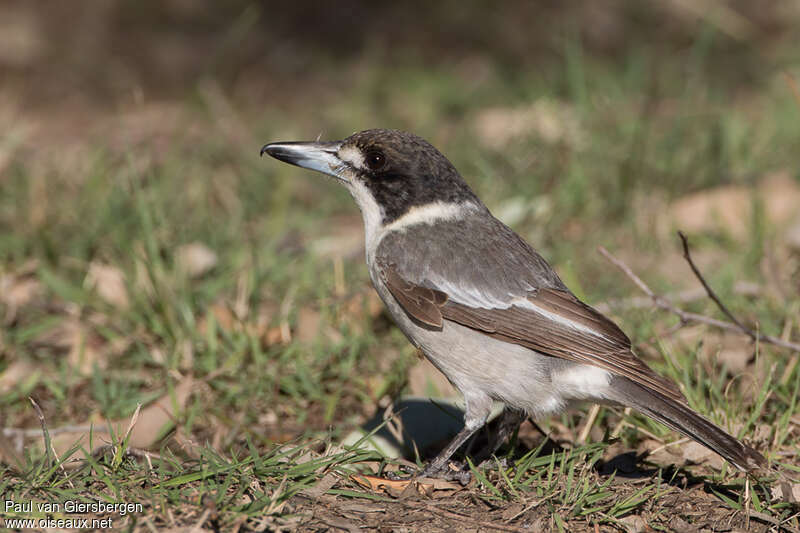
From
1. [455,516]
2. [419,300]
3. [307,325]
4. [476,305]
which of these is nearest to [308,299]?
[307,325]

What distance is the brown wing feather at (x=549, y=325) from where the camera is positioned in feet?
11.9

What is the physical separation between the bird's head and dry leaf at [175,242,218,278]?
1269 millimetres

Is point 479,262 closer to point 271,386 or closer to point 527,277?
point 527,277

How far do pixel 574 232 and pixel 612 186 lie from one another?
16.6 inches

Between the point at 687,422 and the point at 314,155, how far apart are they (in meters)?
2.06

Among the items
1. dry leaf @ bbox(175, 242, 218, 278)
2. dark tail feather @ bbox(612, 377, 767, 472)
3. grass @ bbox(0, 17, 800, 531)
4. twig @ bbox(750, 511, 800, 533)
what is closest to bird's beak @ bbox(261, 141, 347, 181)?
grass @ bbox(0, 17, 800, 531)

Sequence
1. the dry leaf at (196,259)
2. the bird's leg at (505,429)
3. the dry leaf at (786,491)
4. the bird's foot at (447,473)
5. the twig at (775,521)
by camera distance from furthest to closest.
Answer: the dry leaf at (196,259) < the bird's leg at (505,429) < the bird's foot at (447,473) < the dry leaf at (786,491) < the twig at (775,521)

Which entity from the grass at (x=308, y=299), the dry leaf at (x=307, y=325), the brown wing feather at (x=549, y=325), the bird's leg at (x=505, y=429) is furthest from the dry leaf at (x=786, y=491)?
the dry leaf at (x=307, y=325)

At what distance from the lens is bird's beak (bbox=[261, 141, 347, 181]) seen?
434 centimetres

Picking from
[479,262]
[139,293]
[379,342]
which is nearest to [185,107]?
[139,293]

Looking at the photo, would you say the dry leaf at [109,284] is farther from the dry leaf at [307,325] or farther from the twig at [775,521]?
the twig at [775,521]

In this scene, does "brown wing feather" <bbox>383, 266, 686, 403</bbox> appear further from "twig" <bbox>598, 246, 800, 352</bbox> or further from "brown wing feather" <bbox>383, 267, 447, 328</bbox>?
"twig" <bbox>598, 246, 800, 352</bbox>

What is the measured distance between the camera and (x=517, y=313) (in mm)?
3850

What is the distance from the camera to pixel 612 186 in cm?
635
